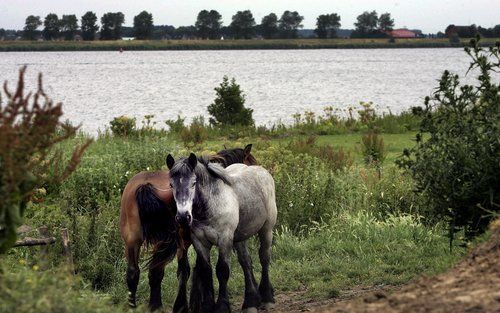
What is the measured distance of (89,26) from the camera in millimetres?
165625

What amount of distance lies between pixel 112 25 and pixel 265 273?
161135 mm

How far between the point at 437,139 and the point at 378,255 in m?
2.90

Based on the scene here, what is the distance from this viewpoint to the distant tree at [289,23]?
17075 cm

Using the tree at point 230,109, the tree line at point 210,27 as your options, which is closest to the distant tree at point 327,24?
the tree line at point 210,27

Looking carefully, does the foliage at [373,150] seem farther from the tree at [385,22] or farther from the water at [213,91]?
the tree at [385,22]

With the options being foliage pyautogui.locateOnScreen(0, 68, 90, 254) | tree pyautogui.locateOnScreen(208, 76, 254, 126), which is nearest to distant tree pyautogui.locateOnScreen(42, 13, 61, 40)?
tree pyautogui.locateOnScreen(208, 76, 254, 126)

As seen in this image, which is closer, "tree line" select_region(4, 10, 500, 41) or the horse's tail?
the horse's tail

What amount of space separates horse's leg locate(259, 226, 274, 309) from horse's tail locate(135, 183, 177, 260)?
4.74 ft

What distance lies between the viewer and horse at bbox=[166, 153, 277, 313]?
1015 cm

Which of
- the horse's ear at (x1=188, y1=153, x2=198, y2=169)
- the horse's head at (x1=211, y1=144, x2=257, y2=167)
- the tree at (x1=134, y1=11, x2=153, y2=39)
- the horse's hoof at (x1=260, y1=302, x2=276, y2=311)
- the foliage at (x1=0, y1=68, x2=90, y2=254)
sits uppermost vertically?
the foliage at (x1=0, y1=68, x2=90, y2=254)

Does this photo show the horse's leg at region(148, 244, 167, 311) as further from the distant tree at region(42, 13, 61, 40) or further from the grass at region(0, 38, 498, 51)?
the grass at region(0, 38, 498, 51)

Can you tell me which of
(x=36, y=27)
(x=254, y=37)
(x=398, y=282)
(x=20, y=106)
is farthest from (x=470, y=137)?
(x=254, y=37)

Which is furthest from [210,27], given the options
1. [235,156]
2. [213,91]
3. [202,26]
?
[235,156]

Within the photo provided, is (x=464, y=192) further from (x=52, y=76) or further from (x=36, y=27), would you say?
(x=36, y=27)
